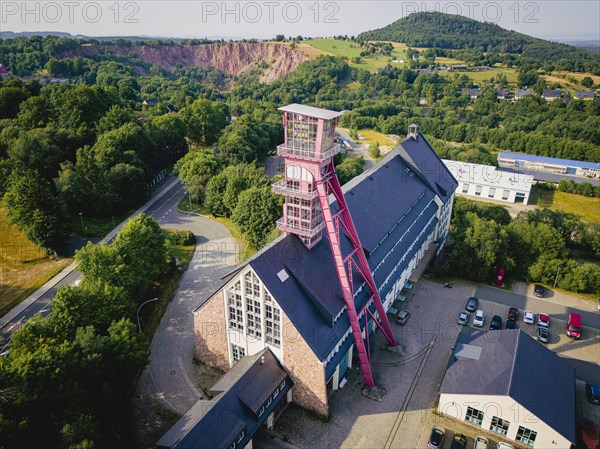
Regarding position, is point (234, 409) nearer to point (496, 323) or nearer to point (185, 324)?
point (185, 324)

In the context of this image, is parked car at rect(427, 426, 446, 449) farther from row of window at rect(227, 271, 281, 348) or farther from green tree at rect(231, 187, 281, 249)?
green tree at rect(231, 187, 281, 249)

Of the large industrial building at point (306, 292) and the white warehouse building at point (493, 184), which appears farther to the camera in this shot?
the white warehouse building at point (493, 184)

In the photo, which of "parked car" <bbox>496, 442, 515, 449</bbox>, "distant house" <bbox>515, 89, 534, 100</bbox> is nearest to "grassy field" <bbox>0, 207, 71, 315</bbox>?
"parked car" <bbox>496, 442, 515, 449</bbox>

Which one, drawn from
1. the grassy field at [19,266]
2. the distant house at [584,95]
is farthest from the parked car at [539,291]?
the distant house at [584,95]

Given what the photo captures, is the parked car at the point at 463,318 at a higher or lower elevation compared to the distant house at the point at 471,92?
lower

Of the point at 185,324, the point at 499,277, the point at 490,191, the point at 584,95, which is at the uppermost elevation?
the point at 584,95

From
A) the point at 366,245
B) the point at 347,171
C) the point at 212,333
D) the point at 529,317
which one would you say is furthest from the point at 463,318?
the point at 347,171

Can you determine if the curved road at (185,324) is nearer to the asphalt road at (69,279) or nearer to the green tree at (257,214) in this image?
the green tree at (257,214)
